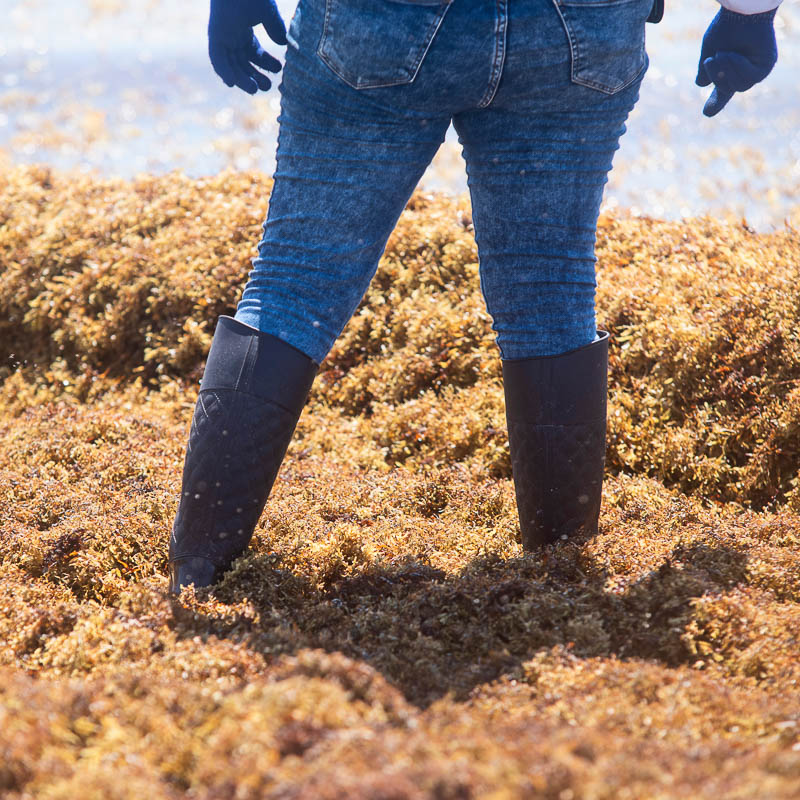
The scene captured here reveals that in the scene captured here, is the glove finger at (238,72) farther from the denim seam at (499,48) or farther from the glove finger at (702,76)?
the glove finger at (702,76)

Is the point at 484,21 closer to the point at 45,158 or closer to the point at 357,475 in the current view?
the point at 357,475

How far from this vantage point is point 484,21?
183cm

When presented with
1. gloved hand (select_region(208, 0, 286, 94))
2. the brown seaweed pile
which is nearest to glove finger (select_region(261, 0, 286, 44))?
gloved hand (select_region(208, 0, 286, 94))

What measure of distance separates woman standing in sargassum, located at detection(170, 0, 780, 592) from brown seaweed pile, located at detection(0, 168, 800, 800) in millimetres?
289

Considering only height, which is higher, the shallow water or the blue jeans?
the shallow water

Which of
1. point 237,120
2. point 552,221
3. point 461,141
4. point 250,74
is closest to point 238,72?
point 250,74

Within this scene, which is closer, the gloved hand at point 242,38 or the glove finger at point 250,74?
the gloved hand at point 242,38

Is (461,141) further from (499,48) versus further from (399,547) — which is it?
(399,547)

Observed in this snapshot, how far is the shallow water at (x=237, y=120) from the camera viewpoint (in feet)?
25.5

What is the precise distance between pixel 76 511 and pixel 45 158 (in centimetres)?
815

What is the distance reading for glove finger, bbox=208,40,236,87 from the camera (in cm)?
225

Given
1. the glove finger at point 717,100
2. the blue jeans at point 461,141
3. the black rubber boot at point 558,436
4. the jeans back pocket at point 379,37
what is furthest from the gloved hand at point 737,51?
the jeans back pocket at point 379,37

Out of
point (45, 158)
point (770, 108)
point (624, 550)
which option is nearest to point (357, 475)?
point (624, 550)

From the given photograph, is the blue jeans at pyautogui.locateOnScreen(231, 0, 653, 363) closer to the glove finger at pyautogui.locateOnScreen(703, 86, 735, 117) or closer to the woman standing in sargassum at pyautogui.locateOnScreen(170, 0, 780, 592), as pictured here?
the woman standing in sargassum at pyautogui.locateOnScreen(170, 0, 780, 592)
